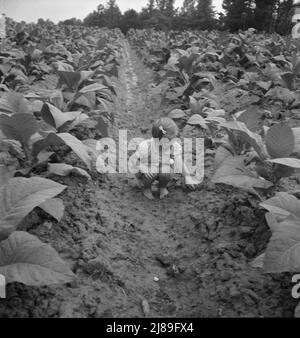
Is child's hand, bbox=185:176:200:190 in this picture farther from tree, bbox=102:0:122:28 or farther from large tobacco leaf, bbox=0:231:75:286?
tree, bbox=102:0:122:28

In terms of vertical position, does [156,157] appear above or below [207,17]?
below

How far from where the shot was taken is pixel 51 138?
2586 millimetres

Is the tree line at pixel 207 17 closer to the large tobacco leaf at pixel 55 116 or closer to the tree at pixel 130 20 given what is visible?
the tree at pixel 130 20

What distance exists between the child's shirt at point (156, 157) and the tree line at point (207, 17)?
892 inches

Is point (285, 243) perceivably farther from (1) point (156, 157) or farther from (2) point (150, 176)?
(1) point (156, 157)

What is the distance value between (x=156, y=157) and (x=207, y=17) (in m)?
29.5

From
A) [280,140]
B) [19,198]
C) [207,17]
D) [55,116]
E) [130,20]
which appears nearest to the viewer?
[19,198]

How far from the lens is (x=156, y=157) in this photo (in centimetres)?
322

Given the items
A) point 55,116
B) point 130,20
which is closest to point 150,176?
point 55,116

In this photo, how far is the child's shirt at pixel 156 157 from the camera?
3.13m

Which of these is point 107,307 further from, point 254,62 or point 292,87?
point 254,62

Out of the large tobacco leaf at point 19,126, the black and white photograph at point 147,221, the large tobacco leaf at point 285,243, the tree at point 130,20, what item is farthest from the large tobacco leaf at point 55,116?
the tree at point 130,20

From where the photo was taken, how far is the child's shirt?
3.13 meters
